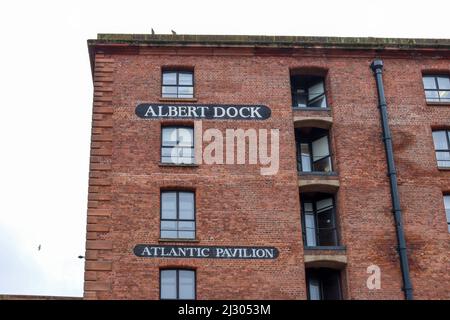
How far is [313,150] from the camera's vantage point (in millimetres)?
27766

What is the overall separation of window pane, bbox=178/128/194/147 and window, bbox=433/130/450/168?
8.74 metres

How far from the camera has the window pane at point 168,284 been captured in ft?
78.5

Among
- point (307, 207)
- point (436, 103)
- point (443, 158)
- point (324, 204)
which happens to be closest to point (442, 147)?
point (443, 158)

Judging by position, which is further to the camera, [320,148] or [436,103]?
[436,103]

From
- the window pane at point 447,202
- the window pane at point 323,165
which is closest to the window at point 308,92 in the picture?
the window pane at point 323,165

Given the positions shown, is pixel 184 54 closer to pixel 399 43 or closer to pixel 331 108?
pixel 331 108

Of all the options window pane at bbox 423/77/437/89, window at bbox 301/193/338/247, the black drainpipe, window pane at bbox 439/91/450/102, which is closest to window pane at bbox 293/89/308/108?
the black drainpipe

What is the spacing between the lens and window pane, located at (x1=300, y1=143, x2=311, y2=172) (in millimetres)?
27391

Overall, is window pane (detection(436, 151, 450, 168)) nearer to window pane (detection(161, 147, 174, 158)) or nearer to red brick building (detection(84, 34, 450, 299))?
red brick building (detection(84, 34, 450, 299))

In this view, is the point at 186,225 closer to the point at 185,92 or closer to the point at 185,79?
the point at 185,92

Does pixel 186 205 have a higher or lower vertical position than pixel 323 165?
lower

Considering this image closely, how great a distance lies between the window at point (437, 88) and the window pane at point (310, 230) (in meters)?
6.40

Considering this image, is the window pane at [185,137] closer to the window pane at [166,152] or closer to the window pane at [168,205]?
the window pane at [166,152]

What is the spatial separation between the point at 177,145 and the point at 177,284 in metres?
5.04
